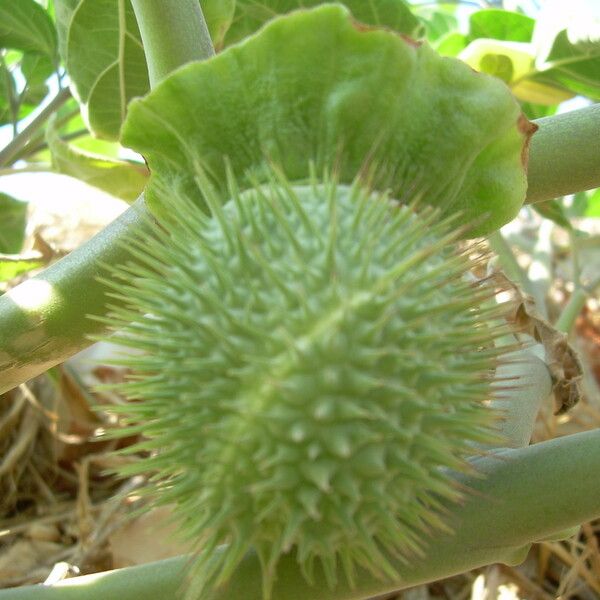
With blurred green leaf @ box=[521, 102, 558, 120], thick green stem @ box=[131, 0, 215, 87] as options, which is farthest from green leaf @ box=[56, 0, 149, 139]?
blurred green leaf @ box=[521, 102, 558, 120]

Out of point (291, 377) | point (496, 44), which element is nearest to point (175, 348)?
point (291, 377)

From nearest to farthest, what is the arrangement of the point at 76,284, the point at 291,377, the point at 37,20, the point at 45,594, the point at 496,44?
the point at 291,377
the point at 45,594
the point at 76,284
the point at 496,44
the point at 37,20

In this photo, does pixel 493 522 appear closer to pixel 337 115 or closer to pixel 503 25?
pixel 337 115

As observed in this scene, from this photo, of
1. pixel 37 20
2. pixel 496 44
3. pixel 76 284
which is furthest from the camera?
pixel 37 20

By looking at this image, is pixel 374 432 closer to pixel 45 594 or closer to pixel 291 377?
pixel 291 377

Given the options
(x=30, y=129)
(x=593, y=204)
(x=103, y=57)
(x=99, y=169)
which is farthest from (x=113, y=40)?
(x=593, y=204)

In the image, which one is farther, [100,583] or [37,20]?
[37,20]
